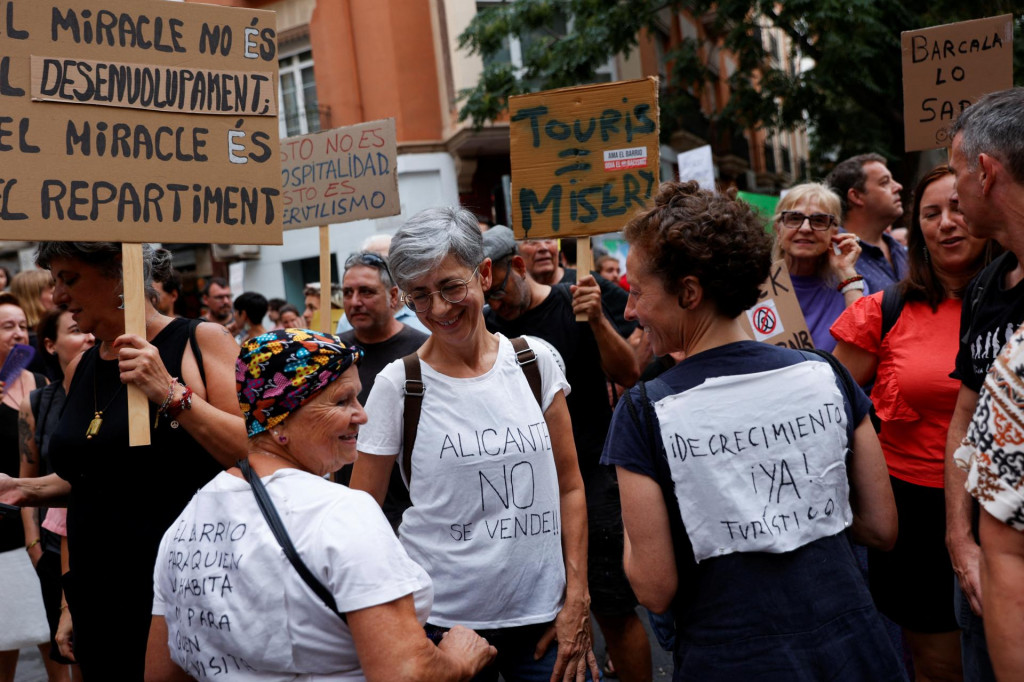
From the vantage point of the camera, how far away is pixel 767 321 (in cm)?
387

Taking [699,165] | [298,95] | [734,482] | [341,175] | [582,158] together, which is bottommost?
[734,482]

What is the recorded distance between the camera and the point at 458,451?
251 cm

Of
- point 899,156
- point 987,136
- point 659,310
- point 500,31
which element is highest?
point 500,31

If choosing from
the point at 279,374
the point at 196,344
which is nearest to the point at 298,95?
the point at 196,344

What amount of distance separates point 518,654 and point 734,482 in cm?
99

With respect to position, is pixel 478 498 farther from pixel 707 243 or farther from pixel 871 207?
pixel 871 207

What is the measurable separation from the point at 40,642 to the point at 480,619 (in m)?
2.94

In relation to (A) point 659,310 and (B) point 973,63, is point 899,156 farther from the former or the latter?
(A) point 659,310

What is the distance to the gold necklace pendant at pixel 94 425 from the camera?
269 cm

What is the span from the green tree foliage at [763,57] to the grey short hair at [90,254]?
11695 mm

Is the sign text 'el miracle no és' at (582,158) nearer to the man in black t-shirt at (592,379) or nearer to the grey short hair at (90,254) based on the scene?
the man in black t-shirt at (592,379)

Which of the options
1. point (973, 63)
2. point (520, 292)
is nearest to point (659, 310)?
point (520, 292)

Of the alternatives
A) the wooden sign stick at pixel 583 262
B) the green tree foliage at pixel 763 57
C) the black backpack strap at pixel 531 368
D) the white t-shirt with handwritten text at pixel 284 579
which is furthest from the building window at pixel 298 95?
the white t-shirt with handwritten text at pixel 284 579

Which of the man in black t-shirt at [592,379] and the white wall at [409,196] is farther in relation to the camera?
the white wall at [409,196]
